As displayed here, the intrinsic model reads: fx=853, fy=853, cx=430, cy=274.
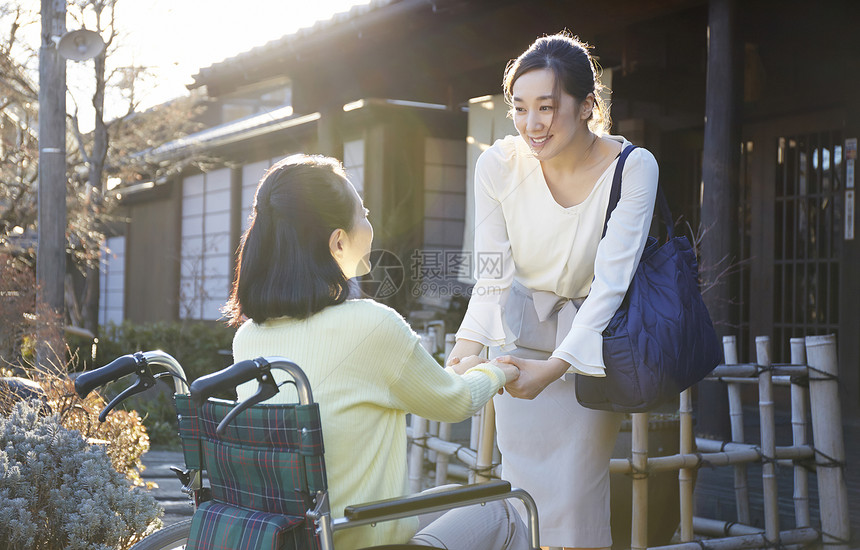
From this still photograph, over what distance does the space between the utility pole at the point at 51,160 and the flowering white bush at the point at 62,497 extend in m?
3.33

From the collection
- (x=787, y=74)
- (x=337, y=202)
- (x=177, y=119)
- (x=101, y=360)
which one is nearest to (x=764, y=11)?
(x=787, y=74)

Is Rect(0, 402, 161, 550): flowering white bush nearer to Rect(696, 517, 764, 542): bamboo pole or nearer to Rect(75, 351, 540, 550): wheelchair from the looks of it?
Rect(75, 351, 540, 550): wheelchair

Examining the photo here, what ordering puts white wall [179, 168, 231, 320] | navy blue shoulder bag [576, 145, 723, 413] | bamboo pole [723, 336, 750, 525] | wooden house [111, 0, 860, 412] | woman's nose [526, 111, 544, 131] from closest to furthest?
navy blue shoulder bag [576, 145, 723, 413] < woman's nose [526, 111, 544, 131] < bamboo pole [723, 336, 750, 525] < wooden house [111, 0, 860, 412] < white wall [179, 168, 231, 320]

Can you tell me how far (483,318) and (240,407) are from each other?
92 cm

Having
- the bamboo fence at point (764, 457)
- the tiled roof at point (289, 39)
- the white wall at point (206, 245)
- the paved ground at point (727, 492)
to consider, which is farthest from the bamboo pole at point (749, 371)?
the white wall at point (206, 245)

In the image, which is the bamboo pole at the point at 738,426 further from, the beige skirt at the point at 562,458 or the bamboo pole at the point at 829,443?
the beige skirt at the point at 562,458

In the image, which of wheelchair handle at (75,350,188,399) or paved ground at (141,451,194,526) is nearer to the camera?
wheelchair handle at (75,350,188,399)

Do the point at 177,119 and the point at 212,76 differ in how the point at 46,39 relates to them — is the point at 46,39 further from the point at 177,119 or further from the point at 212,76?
the point at 177,119

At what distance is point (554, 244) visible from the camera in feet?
6.93

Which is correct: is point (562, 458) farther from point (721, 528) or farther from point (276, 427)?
point (721, 528)

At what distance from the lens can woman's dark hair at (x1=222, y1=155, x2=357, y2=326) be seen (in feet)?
5.60

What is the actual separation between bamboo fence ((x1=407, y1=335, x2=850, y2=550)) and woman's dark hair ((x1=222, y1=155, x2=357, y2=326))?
1.47 meters

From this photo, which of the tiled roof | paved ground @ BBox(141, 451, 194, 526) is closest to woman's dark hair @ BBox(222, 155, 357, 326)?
paved ground @ BBox(141, 451, 194, 526)

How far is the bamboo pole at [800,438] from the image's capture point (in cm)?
355
